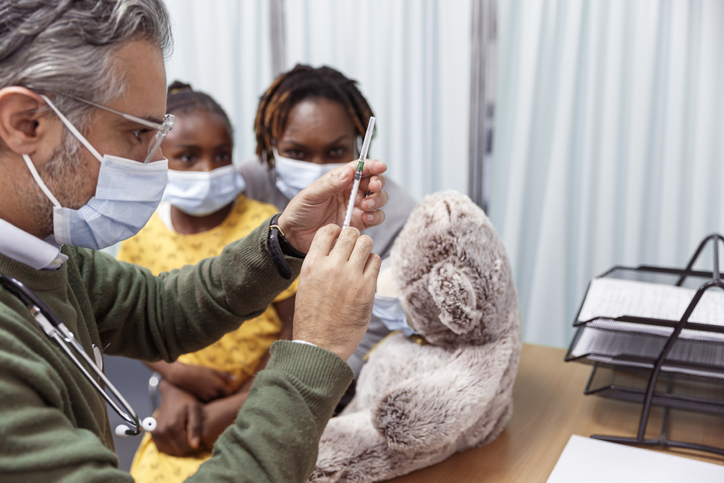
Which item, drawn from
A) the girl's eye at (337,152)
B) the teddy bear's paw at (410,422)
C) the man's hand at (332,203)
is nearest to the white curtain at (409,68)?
the girl's eye at (337,152)

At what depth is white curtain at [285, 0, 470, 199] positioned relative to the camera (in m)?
1.98

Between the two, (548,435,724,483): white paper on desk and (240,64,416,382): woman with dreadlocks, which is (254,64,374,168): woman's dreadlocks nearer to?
(240,64,416,382): woman with dreadlocks

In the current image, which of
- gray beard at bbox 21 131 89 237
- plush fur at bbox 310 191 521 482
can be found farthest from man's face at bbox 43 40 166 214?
plush fur at bbox 310 191 521 482

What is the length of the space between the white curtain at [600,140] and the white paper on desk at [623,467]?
3.49ft

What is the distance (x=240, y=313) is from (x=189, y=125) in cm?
71

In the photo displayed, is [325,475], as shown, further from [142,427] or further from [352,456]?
[142,427]

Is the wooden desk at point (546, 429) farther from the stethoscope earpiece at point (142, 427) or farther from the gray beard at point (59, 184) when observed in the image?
the gray beard at point (59, 184)

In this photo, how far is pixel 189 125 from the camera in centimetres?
145

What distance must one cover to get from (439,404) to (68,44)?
0.69 metres

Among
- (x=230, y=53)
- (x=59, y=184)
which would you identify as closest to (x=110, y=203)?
(x=59, y=184)

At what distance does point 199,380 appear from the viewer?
4.45 ft

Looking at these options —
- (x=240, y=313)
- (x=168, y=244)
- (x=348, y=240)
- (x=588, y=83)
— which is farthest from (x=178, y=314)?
(x=588, y=83)

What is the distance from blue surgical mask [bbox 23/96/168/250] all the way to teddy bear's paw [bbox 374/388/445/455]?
0.46 m

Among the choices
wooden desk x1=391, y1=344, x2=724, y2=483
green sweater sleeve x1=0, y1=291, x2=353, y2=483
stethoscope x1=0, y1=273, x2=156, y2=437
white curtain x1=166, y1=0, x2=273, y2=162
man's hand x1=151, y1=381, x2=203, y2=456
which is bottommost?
man's hand x1=151, y1=381, x2=203, y2=456
